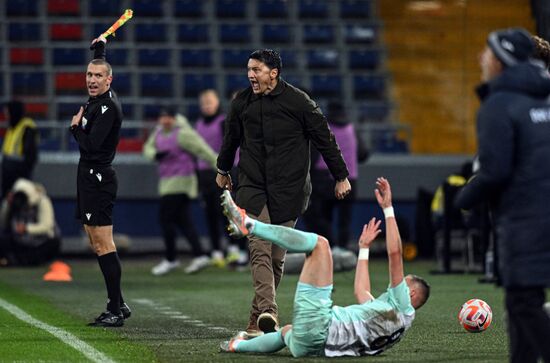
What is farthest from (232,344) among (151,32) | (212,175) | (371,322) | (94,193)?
(151,32)

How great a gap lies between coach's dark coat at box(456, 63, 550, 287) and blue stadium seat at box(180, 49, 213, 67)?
1686 cm

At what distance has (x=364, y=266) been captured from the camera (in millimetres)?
8133

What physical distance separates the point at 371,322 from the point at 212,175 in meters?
9.62

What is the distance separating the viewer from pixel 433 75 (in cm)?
2208

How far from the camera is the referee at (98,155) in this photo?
987cm

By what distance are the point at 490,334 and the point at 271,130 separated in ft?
6.99

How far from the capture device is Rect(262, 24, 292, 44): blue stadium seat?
2280 cm

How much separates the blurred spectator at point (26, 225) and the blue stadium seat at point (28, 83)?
11.8ft

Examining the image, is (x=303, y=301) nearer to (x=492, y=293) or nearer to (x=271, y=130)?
(x=271, y=130)

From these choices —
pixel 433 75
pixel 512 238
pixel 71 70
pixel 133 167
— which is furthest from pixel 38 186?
pixel 512 238

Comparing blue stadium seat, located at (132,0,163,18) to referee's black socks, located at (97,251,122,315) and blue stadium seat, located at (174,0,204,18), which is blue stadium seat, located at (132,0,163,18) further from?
referee's black socks, located at (97,251,122,315)

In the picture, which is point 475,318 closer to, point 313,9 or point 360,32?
point 360,32

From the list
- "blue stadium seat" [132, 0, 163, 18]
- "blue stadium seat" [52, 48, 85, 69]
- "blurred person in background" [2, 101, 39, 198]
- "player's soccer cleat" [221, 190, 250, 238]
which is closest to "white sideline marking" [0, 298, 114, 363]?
"player's soccer cleat" [221, 190, 250, 238]

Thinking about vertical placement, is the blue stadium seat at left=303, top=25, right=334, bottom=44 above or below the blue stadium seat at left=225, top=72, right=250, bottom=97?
above
